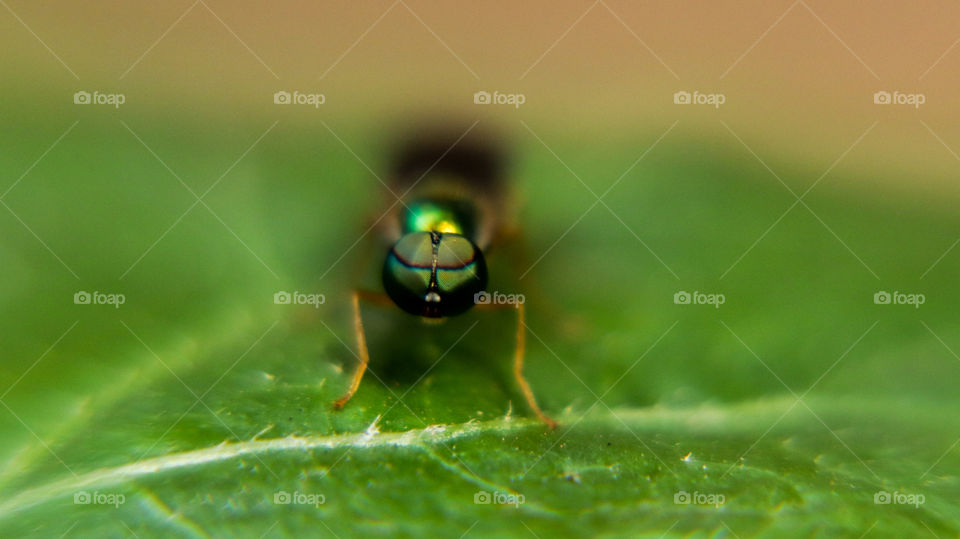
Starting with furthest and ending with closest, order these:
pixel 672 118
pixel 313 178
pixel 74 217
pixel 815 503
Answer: pixel 672 118 → pixel 313 178 → pixel 74 217 → pixel 815 503

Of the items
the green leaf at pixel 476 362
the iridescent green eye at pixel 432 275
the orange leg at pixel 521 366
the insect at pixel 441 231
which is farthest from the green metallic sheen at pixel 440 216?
the orange leg at pixel 521 366

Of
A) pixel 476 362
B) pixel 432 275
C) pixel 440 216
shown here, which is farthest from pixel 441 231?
pixel 476 362

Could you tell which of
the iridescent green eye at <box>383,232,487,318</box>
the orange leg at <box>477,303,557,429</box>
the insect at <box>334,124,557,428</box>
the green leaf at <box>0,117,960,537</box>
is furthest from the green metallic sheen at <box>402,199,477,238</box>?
the orange leg at <box>477,303,557,429</box>

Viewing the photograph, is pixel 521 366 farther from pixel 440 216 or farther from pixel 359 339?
pixel 440 216

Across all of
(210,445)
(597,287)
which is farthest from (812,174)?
(210,445)

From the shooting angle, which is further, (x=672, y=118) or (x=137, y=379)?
(x=672, y=118)

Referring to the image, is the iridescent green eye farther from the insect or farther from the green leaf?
the green leaf

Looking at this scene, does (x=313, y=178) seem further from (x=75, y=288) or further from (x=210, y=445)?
(x=210, y=445)

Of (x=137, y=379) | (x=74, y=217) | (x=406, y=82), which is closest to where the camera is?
(x=137, y=379)
